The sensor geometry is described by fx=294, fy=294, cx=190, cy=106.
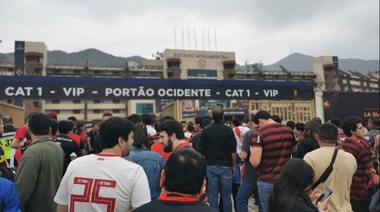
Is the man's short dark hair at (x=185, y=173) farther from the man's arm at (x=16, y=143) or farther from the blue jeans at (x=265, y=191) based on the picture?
the man's arm at (x=16, y=143)

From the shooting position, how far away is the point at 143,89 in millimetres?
10078

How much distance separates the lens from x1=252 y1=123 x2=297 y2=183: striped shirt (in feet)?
13.0

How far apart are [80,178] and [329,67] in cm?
7156

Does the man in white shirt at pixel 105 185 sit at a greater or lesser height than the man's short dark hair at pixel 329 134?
lesser

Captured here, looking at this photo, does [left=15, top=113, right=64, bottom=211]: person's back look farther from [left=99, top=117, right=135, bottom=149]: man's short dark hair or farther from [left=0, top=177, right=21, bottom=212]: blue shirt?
[left=99, top=117, right=135, bottom=149]: man's short dark hair

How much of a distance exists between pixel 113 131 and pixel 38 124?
4.23ft

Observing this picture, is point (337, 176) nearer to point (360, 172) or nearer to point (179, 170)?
point (360, 172)

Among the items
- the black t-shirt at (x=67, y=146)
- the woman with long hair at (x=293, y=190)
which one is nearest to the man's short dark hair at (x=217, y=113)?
the black t-shirt at (x=67, y=146)

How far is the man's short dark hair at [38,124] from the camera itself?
9.83ft

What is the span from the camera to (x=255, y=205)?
629cm

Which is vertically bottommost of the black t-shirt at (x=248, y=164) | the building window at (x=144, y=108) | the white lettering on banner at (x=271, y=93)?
the black t-shirt at (x=248, y=164)

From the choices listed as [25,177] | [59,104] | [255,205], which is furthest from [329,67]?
[25,177]

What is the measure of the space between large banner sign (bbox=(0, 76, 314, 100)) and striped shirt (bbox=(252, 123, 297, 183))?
654 cm

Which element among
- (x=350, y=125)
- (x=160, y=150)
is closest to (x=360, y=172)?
(x=350, y=125)
